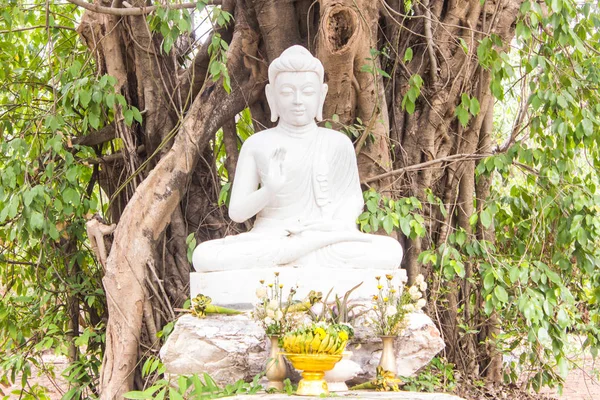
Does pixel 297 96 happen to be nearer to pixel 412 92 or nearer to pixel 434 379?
pixel 412 92

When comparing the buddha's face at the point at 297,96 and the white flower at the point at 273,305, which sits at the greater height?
the buddha's face at the point at 297,96

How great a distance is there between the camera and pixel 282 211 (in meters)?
4.45

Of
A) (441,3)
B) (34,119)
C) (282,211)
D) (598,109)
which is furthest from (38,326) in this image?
(598,109)

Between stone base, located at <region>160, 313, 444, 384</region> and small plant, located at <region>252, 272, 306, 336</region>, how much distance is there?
0.14 metres

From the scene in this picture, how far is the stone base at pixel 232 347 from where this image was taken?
12.9 ft

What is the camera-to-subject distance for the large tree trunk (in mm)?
5000

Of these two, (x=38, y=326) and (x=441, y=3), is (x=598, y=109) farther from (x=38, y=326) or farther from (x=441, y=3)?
(x=38, y=326)

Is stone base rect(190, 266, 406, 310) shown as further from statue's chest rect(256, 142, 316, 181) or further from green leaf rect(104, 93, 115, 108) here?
green leaf rect(104, 93, 115, 108)

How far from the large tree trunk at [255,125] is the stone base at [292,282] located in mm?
1079

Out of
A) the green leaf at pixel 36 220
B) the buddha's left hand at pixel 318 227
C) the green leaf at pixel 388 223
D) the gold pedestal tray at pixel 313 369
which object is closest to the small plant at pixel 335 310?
the gold pedestal tray at pixel 313 369

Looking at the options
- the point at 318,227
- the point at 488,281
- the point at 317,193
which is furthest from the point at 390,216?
the point at 488,281

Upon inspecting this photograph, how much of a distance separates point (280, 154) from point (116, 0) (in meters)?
1.72

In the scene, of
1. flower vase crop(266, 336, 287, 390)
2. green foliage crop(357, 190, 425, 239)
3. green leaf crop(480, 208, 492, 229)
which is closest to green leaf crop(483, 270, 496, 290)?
green leaf crop(480, 208, 492, 229)

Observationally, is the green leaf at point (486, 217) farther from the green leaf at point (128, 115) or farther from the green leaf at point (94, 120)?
the green leaf at point (94, 120)
